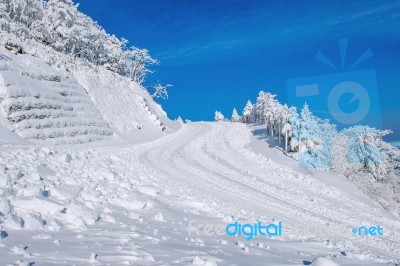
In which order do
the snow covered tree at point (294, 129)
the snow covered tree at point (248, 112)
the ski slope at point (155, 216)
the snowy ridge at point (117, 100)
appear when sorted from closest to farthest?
the ski slope at point (155, 216) < the snowy ridge at point (117, 100) < the snow covered tree at point (294, 129) < the snow covered tree at point (248, 112)

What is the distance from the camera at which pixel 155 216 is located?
942 centimetres

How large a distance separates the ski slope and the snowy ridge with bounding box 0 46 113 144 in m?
6.47

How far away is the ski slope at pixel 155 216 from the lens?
5.93 meters

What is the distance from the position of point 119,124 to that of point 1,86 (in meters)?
12.6

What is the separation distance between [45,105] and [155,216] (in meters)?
16.8

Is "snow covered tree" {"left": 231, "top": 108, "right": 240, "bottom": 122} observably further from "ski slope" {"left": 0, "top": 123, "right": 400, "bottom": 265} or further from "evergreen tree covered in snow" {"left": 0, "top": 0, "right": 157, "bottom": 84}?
"ski slope" {"left": 0, "top": 123, "right": 400, "bottom": 265}

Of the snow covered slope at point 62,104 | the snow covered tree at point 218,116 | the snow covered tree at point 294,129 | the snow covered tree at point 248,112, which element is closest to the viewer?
the snow covered slope at point 62,104

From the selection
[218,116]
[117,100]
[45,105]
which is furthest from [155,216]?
[218,116]

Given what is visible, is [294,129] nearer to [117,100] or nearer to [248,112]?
[117,100]

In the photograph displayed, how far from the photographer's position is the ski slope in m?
5.93

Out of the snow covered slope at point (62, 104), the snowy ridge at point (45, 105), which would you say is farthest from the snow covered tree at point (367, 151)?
the snowy ridge at point (45, 105)

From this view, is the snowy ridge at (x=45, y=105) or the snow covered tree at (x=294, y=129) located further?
the snow covered tree at (x=294, y=129)

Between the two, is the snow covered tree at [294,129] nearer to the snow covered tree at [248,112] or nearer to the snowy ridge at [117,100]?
the snowy ridge at [117,100]

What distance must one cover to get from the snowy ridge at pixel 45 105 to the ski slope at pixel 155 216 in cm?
647
